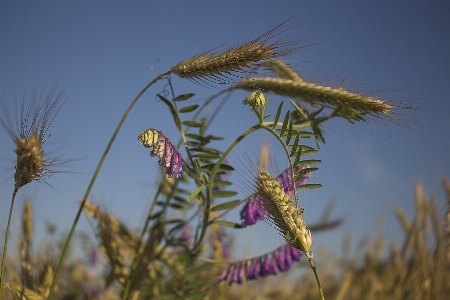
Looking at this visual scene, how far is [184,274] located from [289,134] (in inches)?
40.5

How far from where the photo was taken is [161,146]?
1.52 m

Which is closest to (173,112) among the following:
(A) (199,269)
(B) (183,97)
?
(B) (183,97)

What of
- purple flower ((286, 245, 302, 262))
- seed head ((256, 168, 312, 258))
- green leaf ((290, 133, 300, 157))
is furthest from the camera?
purple flower ((286, 245, 302, 262))

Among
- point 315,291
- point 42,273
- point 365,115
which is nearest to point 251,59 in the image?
point 365,115

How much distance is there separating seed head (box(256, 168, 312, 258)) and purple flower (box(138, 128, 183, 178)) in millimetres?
362

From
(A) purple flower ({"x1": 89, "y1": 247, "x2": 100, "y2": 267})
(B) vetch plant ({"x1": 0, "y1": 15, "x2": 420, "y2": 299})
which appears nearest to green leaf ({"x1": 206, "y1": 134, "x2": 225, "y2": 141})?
(B) vetch plant ({"x1": 0, "y1": 15, "x2": 420, "y2": 299})

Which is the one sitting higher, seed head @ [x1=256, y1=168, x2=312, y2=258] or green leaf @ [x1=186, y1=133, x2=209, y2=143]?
green leaf @ [x1=186, y1=133, x2=209, y2=143]

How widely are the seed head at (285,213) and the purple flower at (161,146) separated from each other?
0.36 meters

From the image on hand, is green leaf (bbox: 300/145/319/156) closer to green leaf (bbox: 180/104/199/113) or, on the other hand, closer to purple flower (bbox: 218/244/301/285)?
green leaf (bbox: 180/104/199/113)

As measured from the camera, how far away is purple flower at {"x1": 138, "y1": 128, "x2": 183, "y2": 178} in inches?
59.1

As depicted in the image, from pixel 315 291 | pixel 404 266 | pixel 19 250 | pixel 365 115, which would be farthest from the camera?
pixel 315 291

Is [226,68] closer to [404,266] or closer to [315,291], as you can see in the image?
[404,266]

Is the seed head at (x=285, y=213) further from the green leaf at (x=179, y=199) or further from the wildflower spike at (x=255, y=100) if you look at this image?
the green leaf at (x=179, y=199)

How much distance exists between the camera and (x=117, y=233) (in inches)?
89.3
